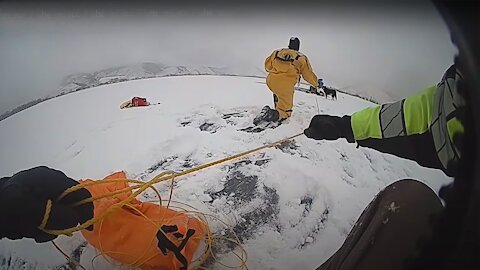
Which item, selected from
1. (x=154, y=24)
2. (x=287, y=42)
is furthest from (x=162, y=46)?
(x=287, y=42)

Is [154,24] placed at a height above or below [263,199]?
above

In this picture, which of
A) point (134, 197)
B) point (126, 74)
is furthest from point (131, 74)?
point (134, 197)

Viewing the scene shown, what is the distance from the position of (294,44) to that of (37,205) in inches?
12.1

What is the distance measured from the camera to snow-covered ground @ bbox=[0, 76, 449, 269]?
0.55m

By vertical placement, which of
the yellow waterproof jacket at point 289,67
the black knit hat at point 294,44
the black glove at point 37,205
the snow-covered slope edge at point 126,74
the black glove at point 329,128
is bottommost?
the black glove at point 37,205

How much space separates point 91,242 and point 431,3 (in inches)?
16.5

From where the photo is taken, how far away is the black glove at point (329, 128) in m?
0.57

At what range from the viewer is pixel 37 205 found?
0.54 m

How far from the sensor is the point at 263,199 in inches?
21.8

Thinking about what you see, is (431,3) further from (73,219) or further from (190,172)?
(73,219)

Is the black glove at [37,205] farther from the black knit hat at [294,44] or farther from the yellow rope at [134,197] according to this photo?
the black knit hat at [294,44]

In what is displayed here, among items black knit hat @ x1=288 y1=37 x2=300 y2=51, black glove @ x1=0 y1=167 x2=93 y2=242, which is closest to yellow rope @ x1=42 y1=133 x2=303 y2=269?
black glove @ x1=0 y1=167 x2=93 y2=242

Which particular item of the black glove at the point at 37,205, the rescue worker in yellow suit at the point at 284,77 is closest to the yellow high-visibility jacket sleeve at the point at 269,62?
the rescue worker in yellow suit at the point at 284,77

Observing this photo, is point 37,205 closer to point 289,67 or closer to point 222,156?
point 222,156
